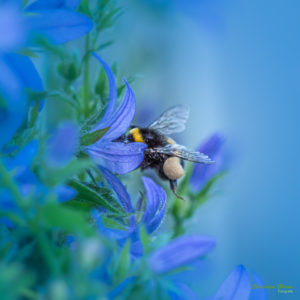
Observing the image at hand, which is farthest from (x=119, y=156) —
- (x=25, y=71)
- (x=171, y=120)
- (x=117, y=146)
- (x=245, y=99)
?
(x=245, y=99)

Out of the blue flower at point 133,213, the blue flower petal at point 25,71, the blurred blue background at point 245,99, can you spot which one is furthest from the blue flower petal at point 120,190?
the blurred blue background at point 245,99

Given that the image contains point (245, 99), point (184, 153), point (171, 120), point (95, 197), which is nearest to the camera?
point (95, 197)

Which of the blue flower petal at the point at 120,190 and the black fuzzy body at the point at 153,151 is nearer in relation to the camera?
the blue flower petal at the point at 120,190

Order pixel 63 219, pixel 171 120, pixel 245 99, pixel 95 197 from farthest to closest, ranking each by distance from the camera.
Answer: pixel 245 99 → pixel 171 120 → pixel 95 197 → pixel 63 219

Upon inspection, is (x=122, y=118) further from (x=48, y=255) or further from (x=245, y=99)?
(x=245, y=99)

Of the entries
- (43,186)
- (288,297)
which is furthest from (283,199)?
(43,186)

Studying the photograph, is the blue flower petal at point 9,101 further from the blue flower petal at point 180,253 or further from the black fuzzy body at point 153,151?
the black fuzzy body at point 153,151
